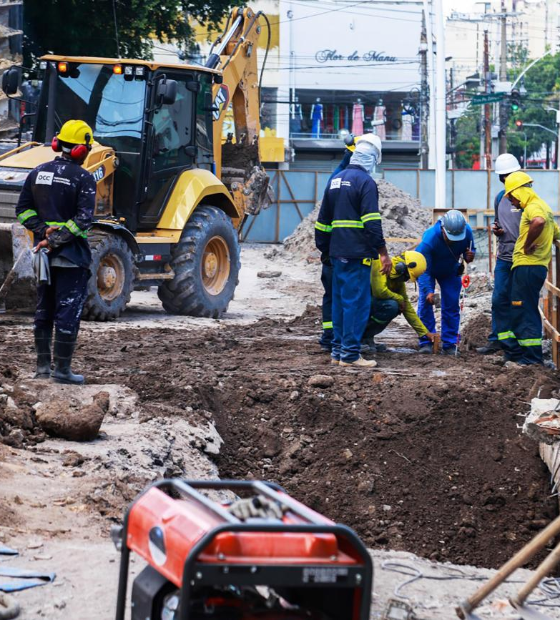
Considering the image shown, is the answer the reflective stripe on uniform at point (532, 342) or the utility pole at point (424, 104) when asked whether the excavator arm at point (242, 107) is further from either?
the utility pole at point (424, 104)

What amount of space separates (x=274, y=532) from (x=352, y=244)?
6.29 meters

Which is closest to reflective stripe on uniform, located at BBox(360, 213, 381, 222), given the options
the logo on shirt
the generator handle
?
the logo on shirt

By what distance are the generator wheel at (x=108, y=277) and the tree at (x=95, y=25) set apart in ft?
34.3

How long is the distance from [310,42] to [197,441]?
48.2 m

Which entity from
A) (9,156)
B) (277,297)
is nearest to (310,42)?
(277,297)

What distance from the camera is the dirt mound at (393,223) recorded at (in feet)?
87.2

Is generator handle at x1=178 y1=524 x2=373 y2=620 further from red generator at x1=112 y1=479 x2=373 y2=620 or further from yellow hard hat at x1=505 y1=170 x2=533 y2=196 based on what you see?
yellow hard hat at x1=505 y1=170 x2=533 y2=196

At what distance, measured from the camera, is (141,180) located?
1247 centimetres

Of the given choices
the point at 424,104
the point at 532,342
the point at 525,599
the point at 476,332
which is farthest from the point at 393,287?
the point at 424,104

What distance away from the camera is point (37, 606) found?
13.3ft

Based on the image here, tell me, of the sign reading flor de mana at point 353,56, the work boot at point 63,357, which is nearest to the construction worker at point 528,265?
the work boot at point 63,357

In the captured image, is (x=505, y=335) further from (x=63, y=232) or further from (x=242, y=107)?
(x=242, y=107)

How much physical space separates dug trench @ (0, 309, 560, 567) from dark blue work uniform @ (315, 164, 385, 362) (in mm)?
440

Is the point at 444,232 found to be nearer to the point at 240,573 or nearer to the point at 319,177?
the point at 240,573
